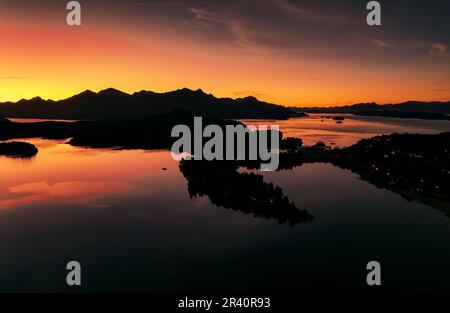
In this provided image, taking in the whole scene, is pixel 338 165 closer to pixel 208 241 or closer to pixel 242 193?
pixel 242 193

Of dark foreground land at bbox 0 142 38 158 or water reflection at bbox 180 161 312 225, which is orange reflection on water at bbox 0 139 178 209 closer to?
dark foreground land at bbox 0 142 38 158

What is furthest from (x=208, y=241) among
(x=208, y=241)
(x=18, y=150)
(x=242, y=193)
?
(x=18, y=150)

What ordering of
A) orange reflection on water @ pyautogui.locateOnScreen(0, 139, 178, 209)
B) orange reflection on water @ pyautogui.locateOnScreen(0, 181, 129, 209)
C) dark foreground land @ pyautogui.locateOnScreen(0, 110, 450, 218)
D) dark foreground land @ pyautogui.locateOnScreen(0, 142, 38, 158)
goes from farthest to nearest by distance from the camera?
dark foreground land @ pyautogui.locateOnScreen(0, 142, 38, 158), orange reflection on water @ pyautogui.locateOnScreen(0, 139, 178, 209), orange reflection on water @ pyautogui.locateOnScreen(0, 181, 129, 209), dark foreground land @ pyautogui.locateOnScreen(0, 110, 450, 218)

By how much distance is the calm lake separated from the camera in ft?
134

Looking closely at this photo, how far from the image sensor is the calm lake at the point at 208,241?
134ft

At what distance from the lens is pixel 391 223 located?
61594 millimetres

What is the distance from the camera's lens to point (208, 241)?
52.6m

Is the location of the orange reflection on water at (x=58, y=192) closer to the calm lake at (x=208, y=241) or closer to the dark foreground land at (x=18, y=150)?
the calm lake at (x=208, y=241)

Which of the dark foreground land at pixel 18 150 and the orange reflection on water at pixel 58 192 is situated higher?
the dark foreground land at pixel 18 150

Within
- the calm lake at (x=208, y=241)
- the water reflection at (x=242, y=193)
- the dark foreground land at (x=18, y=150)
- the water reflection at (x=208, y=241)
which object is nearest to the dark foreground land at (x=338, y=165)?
the water reflection at (x=242, y=193)

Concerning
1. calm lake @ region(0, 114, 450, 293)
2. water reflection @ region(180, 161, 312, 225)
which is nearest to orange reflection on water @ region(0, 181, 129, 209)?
calm lake @ region(0, 114, 450, 293)

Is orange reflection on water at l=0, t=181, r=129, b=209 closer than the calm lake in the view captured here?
No

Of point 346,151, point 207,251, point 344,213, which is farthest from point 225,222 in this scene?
point 346,151

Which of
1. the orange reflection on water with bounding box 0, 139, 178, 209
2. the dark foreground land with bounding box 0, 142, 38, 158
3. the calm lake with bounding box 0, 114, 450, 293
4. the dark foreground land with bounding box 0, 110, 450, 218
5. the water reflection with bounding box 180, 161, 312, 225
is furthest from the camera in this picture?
the dark foreground land with bounding box 0, 142, 38, 158
